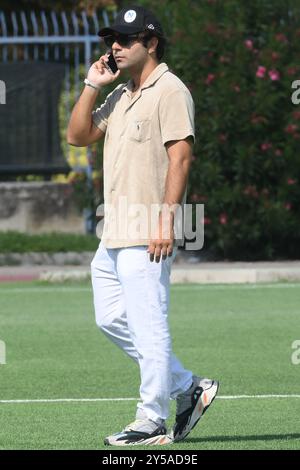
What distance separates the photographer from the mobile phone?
24.4ft

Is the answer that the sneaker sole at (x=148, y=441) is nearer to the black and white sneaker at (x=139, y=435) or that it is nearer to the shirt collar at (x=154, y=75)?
the black and white sneaker at (x=139, y=435)

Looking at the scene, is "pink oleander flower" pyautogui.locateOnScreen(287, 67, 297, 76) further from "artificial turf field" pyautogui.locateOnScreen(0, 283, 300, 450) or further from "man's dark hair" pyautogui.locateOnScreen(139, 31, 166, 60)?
"man's dark hair" pyautogui.locateOnScreen(139, 31, 166, 60)

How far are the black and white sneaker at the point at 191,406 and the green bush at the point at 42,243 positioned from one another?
468 inches

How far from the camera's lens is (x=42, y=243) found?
1944cm

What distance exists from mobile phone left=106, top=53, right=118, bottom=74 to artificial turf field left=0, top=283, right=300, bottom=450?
1827 millimetres

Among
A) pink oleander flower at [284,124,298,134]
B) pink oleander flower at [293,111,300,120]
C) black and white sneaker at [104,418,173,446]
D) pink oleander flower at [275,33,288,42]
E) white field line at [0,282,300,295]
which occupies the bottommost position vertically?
white field line at [0,282,300,295]

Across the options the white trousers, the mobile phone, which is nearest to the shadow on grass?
the white trousers

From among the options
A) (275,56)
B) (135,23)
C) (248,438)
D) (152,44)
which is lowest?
(248,438)

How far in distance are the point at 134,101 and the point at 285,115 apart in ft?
39.5

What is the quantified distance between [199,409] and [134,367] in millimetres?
3013

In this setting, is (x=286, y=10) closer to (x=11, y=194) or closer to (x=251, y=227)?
(x=251, y=227)

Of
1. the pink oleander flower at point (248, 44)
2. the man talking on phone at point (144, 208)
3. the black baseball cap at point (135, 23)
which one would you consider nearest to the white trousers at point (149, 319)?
the man talking on phone at point (144, 208)

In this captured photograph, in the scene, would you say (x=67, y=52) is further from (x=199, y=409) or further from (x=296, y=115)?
(x=199, y=409)

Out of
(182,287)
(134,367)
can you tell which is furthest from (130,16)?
(182,287)
